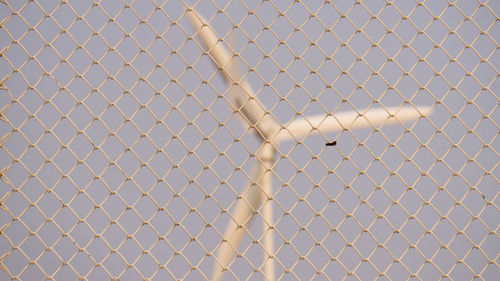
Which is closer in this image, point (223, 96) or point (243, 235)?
point (223, 96)

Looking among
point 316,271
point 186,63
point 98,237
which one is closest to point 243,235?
point 316,271

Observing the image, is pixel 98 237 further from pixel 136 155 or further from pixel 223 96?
pixel 223 96

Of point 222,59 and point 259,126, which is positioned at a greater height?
point 222,59

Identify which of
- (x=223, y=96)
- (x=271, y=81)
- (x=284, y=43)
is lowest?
(x=223, y=96)

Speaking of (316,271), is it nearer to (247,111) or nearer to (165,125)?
(165,125)

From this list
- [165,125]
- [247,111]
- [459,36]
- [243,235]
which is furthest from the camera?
[247,111]

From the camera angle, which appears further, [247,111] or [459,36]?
[247,111]

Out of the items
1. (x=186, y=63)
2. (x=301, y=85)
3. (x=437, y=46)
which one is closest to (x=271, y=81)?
(x=301, y=85)

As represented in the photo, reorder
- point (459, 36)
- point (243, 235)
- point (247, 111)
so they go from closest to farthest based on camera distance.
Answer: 1. point (459, 36)
2. point (243, 235)
3. point (247, 111)

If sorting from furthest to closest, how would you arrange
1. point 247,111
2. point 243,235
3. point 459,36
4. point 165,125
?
point 247,111, point 243,235, point 459,36, point 165,125

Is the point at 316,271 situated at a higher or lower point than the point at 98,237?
higher
